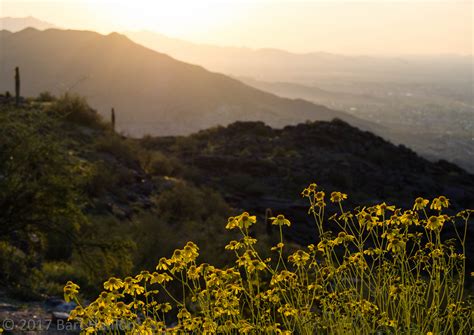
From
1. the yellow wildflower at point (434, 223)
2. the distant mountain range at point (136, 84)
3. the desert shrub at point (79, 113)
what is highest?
the yellow wildflower at point (434, 223)

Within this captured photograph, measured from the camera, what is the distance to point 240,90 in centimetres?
14462

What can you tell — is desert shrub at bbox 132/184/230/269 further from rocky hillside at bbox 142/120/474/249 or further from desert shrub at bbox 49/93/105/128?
desert shrub at bbox 49/93/105/128

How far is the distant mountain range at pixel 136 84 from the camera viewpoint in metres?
120

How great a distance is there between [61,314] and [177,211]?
10.6 metres

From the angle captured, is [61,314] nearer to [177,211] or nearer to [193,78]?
[177,211]

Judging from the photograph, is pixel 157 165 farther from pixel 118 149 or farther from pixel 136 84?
pixel 136 84

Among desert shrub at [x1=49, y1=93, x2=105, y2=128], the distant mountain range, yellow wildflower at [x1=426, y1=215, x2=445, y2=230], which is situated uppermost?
yellow wildflower at [x1=426, y1=215, x2=445, y2=230]

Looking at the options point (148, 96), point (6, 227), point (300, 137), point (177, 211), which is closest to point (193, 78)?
point (148, 96)

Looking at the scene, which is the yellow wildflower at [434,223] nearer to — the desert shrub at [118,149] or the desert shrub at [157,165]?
the desert shrub at [157,165]

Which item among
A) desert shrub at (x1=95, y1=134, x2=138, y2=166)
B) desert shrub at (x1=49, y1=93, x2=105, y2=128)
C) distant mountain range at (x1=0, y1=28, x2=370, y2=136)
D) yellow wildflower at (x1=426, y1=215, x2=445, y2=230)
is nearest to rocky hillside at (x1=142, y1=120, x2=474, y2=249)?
desert shrub at (x1=95, y1=134, x2=138, y2=166)

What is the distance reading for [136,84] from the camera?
12800 cm

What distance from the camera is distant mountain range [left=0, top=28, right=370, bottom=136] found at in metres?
120

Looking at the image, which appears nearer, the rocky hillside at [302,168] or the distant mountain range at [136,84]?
the rocky hillside at [302,168]

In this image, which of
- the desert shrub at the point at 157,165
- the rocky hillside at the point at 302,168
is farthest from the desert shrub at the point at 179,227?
the desert shrub at the point at 157,165
